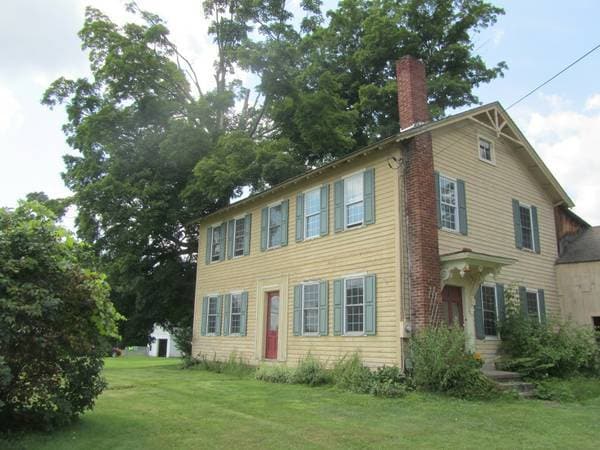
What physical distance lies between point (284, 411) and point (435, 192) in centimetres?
676

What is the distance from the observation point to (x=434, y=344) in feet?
35.0

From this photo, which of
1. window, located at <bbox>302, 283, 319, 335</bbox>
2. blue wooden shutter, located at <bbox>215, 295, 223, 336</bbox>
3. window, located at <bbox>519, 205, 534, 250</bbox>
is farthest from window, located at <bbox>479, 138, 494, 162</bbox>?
blue wooden shutter, located at <bbox>215, 295, 223, 336</bbox>

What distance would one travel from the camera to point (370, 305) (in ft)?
41.2

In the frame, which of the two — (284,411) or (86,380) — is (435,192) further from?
(86,380)

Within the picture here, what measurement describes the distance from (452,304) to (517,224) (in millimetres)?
4255

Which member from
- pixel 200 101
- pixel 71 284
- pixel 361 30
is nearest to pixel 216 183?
pixel 200 101

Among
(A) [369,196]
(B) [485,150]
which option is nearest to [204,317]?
(A) [369,196]

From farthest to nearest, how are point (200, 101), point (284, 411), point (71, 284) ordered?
point (200, 101) → point (284, 411) → point (71, 284)

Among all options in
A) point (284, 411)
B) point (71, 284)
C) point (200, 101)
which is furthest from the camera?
point (200, 101)

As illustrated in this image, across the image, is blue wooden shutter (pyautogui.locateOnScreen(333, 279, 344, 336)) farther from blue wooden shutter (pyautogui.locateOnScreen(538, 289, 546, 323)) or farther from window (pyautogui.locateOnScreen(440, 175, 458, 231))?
blue wooden shutter (pyautogui.locateOnScreen(538, 289, 546, 323))

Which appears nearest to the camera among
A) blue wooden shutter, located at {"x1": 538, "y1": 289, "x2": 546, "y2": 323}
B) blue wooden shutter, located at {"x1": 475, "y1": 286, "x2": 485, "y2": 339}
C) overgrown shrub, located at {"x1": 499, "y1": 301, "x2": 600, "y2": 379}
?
overgrown shrub, located at {"x1": 499, "y1": 301, "x2": 600, "y2": 379}

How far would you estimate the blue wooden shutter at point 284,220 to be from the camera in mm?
16031

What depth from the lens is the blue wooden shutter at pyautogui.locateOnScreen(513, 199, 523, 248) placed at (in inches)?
600

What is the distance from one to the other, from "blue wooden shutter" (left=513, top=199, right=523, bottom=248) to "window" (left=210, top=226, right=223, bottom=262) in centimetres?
1023
